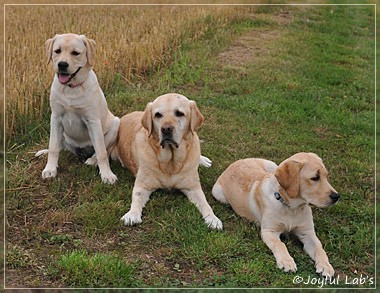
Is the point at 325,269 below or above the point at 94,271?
below

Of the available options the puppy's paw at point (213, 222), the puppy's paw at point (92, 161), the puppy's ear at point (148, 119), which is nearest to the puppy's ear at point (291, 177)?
the puppy's paw at point (213, 222)

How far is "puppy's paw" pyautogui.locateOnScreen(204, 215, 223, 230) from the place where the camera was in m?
4.81

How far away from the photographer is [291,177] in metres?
4.47

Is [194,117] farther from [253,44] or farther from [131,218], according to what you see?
A: [253,44]

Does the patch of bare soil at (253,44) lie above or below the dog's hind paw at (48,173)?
below

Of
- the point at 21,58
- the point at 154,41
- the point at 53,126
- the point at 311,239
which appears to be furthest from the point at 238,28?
the point at 311,239

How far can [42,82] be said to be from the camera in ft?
22.7

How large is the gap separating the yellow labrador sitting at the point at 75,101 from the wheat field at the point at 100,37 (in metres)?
0.94

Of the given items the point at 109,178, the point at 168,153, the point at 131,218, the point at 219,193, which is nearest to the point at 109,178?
the point at 109,178

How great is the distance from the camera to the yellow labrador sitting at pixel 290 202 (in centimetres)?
442

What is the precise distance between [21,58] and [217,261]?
14.9 ft

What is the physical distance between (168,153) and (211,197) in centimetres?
66

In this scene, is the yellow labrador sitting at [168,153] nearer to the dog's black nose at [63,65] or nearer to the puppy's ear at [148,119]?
the puppy's ear at [148,119]

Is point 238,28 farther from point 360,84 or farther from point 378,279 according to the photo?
point 378,279
